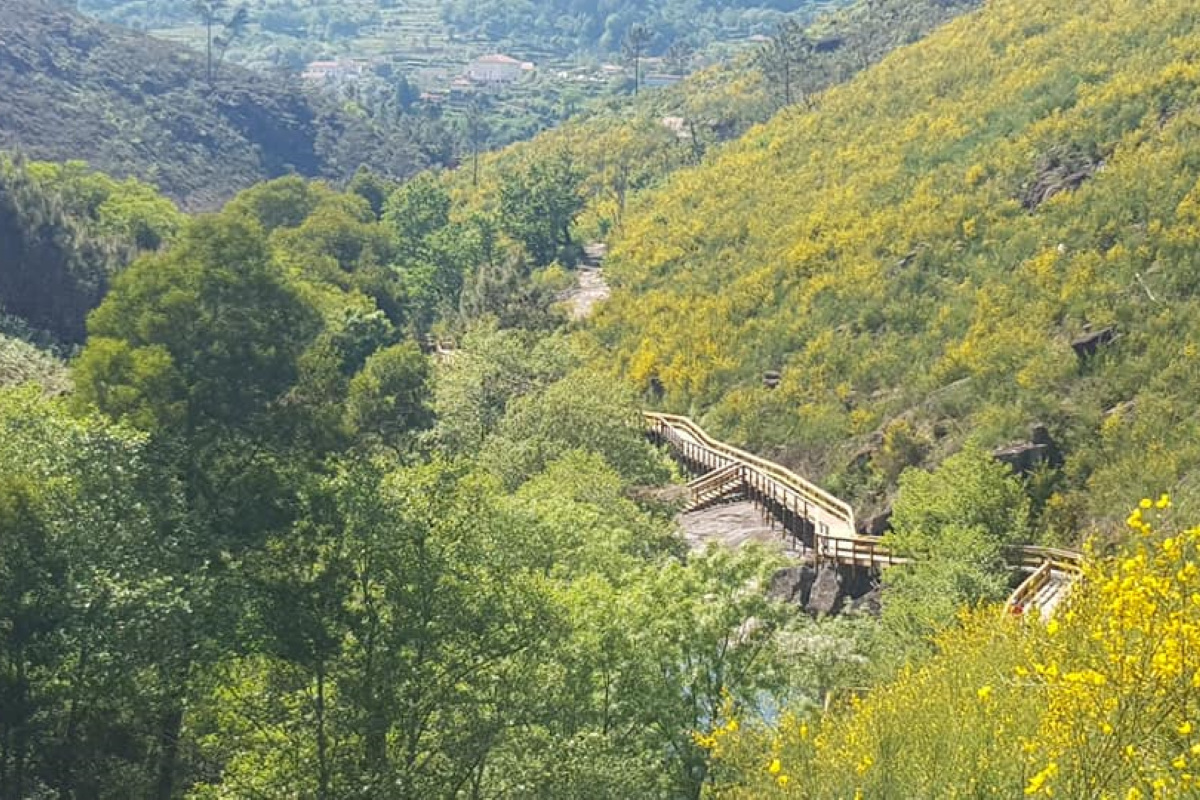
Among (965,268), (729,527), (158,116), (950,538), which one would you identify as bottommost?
(950,538)

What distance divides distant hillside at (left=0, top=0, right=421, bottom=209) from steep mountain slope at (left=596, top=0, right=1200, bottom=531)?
68372mm

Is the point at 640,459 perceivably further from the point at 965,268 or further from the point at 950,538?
the point at 965,268

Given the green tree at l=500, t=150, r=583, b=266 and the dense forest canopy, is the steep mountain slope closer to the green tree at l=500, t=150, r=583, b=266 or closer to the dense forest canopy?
the dense forest canopy

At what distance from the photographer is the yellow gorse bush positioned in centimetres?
993

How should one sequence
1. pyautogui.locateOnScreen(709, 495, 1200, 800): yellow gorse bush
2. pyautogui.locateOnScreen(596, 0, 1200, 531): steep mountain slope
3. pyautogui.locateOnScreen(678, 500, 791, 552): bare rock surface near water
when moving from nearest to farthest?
pyautogui.locateOnScreen(709, 495, 1200, 800): yellow gorse bush < pyautogui.locateOnScreen(596, 0, 1200, 531): steep mountain slope < pyautogui.locateOnScreen(678, 500, 791, 552): bare rock surface near water

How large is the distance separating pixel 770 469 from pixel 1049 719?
3715 cm

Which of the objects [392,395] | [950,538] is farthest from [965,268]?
[392,395]

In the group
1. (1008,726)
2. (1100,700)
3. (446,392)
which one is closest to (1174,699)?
(1100,700)

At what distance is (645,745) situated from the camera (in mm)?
22141

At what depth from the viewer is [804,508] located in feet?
140

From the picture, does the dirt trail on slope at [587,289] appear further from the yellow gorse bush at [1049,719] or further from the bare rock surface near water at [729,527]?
the yellow gorse bush at [1049,719]

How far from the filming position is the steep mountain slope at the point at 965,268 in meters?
40.3

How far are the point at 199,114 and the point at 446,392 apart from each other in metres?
108

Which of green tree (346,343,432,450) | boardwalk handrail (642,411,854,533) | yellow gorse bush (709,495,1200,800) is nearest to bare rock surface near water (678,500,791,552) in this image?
boardwalk handrail (642,411,854,533)
